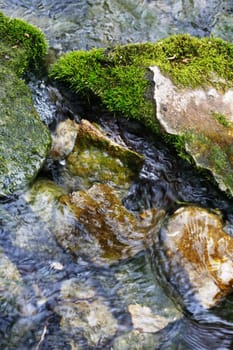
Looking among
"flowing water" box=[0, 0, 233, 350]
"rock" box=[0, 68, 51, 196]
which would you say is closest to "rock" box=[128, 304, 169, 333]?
"flowing water" box=[0, 0, 233, 350]

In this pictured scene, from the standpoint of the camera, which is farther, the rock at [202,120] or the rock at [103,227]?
the rock at [202,120]

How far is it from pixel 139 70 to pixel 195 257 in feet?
7.36

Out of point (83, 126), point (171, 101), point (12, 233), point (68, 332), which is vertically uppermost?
point (171, 101)

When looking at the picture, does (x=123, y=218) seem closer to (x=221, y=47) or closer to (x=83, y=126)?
(x=83, y=126)

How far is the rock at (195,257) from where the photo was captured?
13.7 feet

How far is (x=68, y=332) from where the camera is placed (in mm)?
3949

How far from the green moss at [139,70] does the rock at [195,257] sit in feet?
3.83

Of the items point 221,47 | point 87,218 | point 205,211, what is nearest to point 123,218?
point 87,218

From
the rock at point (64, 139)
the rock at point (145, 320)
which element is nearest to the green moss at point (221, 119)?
the rock at point (64, 139)

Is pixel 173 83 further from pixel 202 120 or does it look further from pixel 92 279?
pixel 92 279

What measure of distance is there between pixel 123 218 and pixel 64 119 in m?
1.48

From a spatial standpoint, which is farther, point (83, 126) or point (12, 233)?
point (83, 126)

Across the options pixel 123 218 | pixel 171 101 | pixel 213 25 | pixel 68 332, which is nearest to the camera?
pixel 68 332

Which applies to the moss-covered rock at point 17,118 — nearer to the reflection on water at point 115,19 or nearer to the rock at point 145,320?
the reflection on water at point 115,19
